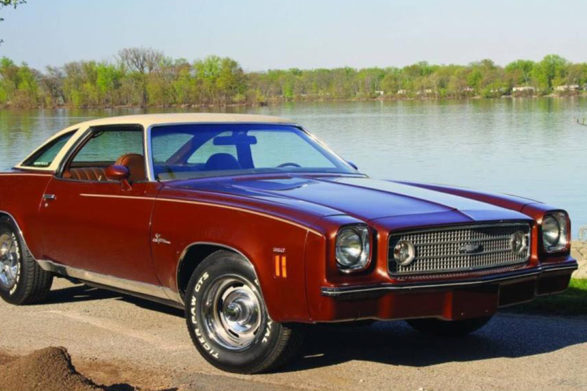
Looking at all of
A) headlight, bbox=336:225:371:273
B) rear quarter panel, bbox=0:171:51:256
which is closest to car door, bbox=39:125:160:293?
rear quarter panel, bbox=0:171:51:256

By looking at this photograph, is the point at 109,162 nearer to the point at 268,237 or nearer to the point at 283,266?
the point at 268,237

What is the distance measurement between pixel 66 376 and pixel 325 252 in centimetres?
145

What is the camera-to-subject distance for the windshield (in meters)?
6.87

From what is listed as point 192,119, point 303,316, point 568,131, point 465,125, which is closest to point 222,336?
point 303,316

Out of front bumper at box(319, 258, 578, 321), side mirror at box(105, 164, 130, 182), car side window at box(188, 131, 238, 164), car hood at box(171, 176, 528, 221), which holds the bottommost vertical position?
front bumper at box(319, 258, 578, 321)

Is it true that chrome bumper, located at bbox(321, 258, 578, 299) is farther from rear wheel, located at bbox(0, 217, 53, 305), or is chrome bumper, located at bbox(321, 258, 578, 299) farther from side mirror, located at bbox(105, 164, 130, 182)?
rear wheel, located at bbox(0, 217, 53, 305)

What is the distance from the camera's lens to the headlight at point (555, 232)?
616 cm

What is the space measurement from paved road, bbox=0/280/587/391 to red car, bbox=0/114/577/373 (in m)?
0.22

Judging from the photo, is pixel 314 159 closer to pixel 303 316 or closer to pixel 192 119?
pixel 192 119

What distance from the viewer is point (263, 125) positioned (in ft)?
24.5

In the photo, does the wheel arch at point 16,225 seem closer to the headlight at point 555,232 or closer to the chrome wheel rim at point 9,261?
the chrome wheel rim at point 9,261

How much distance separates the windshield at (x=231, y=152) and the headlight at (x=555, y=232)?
5.48ft

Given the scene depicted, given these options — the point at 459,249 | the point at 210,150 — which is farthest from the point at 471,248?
the point at 210,150

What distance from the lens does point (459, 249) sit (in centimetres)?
568
